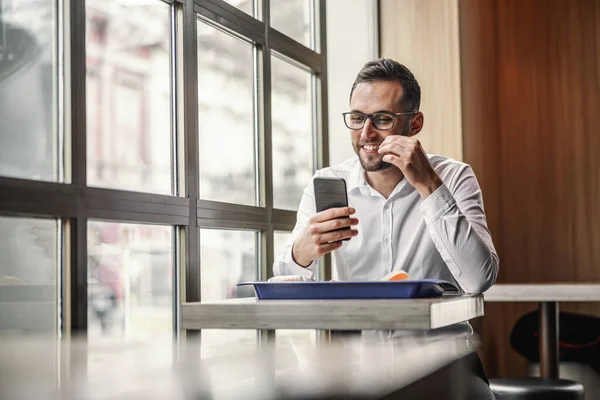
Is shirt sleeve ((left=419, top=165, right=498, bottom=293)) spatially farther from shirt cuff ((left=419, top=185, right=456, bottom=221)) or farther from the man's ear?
the man's ear

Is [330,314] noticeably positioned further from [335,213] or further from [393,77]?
[393,77]

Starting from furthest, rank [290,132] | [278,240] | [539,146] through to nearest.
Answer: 1. [539,146]
2. [290,132]
3. [278,240]

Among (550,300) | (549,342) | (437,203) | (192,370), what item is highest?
(437,203)

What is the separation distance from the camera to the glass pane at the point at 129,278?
2.08m

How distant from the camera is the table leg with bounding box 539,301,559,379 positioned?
3096 mm

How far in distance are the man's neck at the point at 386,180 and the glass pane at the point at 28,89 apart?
3.34 feet

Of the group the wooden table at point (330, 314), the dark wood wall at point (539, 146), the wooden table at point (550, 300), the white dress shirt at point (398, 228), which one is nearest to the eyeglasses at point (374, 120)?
the white dress shirt at point (398, 228)

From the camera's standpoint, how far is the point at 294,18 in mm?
3652

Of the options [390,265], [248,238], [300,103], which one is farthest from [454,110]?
[390,265]

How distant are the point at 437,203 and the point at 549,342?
1.31 meters

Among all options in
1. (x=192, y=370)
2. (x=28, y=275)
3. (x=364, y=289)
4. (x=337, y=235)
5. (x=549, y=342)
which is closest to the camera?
(x=192, y=370)

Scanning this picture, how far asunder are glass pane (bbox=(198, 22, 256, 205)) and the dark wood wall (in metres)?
1.98

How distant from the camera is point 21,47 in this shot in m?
1.81

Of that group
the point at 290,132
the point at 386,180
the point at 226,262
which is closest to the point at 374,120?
the point at 386,180
